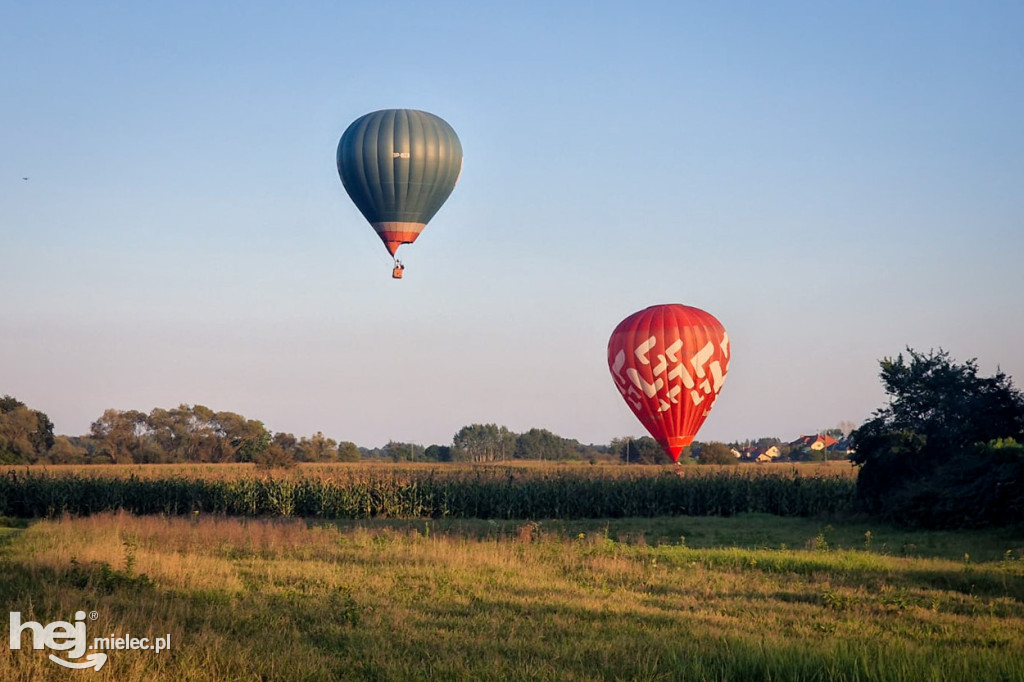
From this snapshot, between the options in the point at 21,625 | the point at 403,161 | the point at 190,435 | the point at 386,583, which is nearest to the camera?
the point at 21,625

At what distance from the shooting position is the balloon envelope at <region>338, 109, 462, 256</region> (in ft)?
124

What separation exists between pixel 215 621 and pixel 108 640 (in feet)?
4.88

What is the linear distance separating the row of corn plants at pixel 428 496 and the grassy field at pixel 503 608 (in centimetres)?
1486

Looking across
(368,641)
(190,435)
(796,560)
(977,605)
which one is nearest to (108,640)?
(368,641)

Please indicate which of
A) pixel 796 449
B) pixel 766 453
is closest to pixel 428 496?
pixel 766 453

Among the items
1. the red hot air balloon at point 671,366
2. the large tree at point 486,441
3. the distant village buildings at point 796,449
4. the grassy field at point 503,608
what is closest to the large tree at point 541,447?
the large tree at point 486,441

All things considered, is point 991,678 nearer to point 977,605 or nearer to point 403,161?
point 977,605

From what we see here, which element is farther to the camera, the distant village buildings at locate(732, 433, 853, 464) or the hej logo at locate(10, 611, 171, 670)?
the distant village buildings at locate(732, 433, 853, 464)

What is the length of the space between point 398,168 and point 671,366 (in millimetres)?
14286

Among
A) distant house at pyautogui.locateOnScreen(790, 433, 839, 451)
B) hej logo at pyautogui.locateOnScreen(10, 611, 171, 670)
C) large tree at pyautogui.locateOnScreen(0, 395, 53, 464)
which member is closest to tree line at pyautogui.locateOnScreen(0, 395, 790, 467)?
large tree at pyautogui.locateOnScreen(0, 395, 53, 464)

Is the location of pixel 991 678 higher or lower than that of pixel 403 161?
lower

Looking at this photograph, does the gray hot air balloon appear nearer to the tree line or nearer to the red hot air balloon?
the red hot air balloon

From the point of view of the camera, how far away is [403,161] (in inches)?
1492

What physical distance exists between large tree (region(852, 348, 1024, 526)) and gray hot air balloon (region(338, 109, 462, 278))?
17944 millimetres
